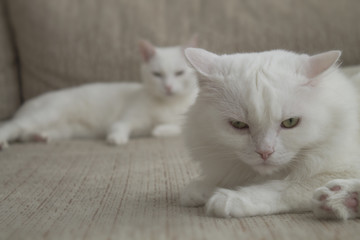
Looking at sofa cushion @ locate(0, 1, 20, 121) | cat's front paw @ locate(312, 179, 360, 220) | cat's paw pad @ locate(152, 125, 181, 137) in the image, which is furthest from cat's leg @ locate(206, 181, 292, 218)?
sofa cushion @ locate(0, 1, 20, 121)

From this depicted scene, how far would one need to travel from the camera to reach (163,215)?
1286 mm

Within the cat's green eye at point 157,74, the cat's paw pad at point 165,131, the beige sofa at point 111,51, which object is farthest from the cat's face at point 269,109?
the cat's green eye at point 157,74

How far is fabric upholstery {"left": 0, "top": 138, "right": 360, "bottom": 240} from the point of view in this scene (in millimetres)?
1129

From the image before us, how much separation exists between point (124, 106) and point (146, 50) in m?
0.50

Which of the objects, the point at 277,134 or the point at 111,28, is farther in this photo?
the point at 111,28

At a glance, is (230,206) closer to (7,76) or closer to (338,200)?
(338,200)

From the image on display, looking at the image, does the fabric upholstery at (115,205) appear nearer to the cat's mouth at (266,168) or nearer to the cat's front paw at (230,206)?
the cat's front paw at (230,206)

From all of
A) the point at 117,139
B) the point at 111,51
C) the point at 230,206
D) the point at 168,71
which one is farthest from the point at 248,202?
the point at 111,51

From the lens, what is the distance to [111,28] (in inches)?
135

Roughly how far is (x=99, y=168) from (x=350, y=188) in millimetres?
1142

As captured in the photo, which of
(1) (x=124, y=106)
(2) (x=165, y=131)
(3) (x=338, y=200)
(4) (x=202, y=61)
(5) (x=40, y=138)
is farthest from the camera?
(1) (x=124, y=106)

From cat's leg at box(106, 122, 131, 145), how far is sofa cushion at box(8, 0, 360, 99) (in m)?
0.48

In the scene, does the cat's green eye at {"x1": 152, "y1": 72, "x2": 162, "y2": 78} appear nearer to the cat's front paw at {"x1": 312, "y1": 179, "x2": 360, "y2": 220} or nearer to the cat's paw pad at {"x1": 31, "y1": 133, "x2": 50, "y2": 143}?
the cat's paw pad at {"x1": 31, "y1": 133, "x2": 50, "y2": 143}

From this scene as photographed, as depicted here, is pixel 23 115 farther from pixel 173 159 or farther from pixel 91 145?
pixel 173 159
